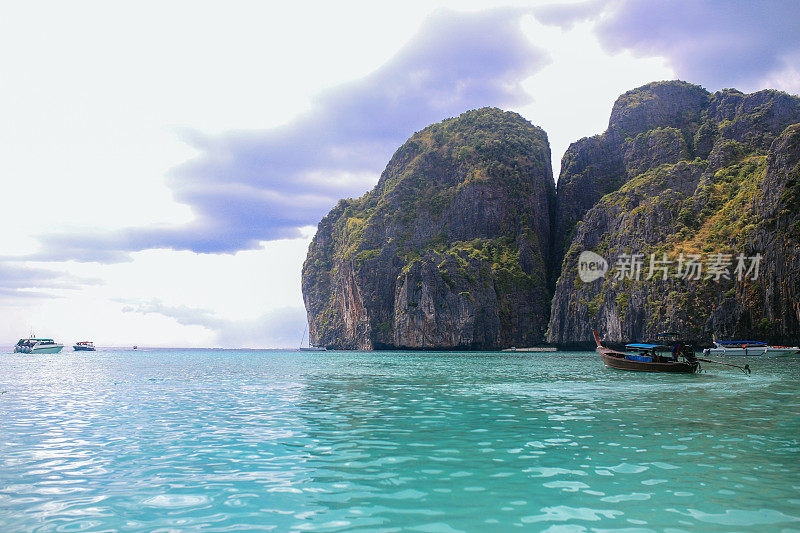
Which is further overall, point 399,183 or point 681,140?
point 399,183

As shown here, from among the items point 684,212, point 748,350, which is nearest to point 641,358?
point 748,350

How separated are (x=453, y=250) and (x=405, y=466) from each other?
145473 millimetres

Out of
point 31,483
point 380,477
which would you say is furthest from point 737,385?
point 31,483

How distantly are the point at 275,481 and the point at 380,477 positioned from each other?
2.11 m

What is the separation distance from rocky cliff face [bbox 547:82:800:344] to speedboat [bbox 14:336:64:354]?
127469 millimetres

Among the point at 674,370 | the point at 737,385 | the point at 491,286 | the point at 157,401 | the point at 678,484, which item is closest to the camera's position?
the point at 678,484

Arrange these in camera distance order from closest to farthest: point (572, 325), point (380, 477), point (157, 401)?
point (380, 477) → point (157, 401) → point (572, 325)

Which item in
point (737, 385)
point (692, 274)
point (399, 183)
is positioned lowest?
point (737, 385)

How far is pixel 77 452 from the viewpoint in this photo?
12.9 m

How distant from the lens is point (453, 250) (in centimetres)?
15512

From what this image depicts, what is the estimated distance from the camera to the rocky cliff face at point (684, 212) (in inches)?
3324

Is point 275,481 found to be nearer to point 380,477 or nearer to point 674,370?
point 380,477

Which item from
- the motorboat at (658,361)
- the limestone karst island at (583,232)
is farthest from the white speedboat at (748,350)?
the motorboat at (658,361)

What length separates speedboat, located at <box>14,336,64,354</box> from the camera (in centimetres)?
12256
